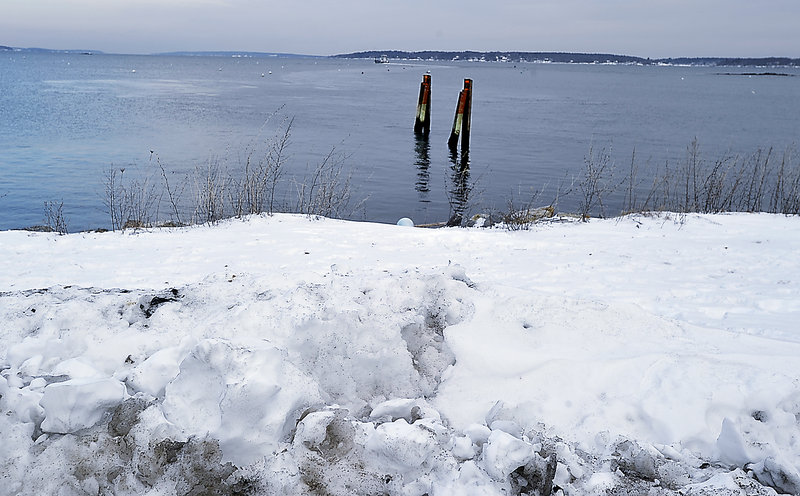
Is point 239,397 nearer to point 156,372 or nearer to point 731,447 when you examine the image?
point 156,372

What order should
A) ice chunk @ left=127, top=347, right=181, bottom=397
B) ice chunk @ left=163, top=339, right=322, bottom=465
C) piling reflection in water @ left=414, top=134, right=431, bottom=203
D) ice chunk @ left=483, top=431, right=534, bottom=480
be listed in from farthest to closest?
piling reflection in water @ left=414, top=134, right=431, bottom=203
ice chunk @ left=127, top=347, right=181, bottom=397
ice chunk @ left=163, top=339, right=322, bottom=465
ice chunk @ left=483, top=431, right=534, bottom=480

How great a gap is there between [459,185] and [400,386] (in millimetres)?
14556

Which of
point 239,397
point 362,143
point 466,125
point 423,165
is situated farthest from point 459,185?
point 239,397

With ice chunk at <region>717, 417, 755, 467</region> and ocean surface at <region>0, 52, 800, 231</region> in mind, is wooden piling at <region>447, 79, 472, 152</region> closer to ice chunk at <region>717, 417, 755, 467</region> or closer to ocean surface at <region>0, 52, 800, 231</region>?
ocean surface at <region>0, 52, 800, 231</region>

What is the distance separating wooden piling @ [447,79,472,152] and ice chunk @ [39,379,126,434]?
19.1 meters

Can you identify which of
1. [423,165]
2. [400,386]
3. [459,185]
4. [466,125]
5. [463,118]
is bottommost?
[459,185]

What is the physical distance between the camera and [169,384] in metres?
2.96

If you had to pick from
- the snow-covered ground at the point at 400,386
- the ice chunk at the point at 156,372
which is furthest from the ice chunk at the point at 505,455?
the ice chunk at the point at 156,372

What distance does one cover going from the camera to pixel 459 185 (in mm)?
17578

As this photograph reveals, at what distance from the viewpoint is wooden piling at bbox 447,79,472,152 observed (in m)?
21.0

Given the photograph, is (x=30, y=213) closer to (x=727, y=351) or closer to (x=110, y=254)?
(x=110, y=254)

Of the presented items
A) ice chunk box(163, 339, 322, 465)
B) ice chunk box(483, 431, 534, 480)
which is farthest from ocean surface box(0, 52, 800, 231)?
ice chunk box(483, 431, 534, 480)

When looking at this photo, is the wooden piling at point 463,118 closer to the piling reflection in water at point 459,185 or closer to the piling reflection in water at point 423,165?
the piling reflection in water at point 459,185

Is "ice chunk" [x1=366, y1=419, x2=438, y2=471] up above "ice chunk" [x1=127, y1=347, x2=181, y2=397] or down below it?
below
